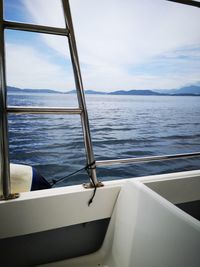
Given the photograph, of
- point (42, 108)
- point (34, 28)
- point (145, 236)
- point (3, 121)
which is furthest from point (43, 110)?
point (145, 236)

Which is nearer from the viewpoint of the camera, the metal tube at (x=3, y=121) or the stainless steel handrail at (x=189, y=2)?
the metal tube at (x=3, y=121)

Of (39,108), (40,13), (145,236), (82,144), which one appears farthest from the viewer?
(82,144)

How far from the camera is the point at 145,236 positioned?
0.73 metres

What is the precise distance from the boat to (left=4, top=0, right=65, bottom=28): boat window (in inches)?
1.5

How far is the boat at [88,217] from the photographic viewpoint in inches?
26.3

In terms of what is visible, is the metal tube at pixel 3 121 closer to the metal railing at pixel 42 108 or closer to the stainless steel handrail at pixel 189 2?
the metal railing at pixel 42 108

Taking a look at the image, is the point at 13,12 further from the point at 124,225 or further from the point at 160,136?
the point at 160,136

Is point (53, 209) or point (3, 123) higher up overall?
point (3, 123)

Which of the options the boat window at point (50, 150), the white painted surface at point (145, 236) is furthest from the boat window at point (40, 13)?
the boat window at point (50, 150)

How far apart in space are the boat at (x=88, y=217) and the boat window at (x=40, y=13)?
4 cm

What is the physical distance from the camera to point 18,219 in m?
0.80

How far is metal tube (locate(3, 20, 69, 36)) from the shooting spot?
2.64 feet

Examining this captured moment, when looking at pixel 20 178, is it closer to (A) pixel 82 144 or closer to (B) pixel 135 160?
(B) pixel 135 160

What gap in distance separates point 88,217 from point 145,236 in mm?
313
